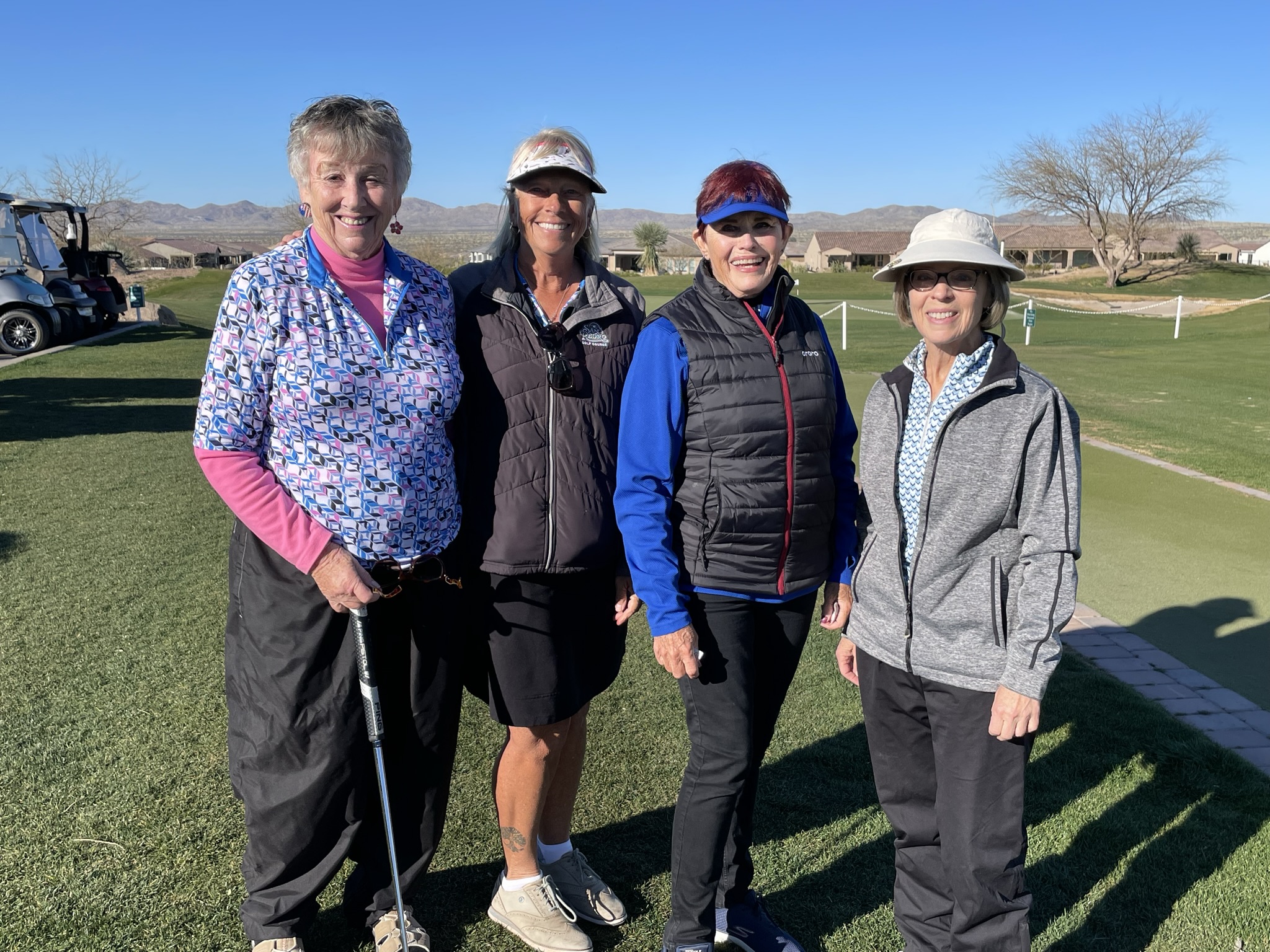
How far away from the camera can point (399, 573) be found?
2.43 meters

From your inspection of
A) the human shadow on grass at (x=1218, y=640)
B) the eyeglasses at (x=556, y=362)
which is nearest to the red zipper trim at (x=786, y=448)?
the eyeglasses at (x=556, y=362)

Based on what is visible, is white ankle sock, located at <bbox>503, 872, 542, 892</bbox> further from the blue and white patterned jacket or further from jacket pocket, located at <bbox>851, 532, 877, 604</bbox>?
jacket pocket, located at <bbox>851, 532, 877, 604</bbox>

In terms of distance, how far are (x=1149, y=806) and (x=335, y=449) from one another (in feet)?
9.66

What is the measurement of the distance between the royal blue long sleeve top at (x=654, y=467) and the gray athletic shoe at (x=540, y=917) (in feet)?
2.99

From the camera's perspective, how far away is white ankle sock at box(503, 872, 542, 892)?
2.83 m

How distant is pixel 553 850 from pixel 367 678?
0.95 meters

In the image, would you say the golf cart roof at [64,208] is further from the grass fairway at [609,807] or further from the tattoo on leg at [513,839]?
the tattoo on leg at [513,839]

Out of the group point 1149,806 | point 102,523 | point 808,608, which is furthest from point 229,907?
point 102,523

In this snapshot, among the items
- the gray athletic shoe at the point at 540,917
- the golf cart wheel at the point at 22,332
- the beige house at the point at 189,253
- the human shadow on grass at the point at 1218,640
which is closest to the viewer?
the gray athletic shoe at the point at 540,917

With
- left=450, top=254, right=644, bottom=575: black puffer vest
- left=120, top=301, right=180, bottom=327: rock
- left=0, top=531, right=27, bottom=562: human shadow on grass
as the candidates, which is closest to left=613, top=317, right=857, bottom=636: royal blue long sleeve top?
left=450, top=254, right=644, bottom=575: black puffer vest

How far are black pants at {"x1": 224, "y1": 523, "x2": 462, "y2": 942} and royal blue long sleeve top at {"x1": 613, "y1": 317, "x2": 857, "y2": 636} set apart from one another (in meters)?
0.51

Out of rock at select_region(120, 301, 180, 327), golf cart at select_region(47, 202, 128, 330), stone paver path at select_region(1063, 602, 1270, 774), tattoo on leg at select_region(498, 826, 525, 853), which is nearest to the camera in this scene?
tattoo on leg at select_region(498, 826, 525, 853)

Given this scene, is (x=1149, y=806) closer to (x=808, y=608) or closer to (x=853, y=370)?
(x=808, y=608)

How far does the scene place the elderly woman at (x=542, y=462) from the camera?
2518mm
